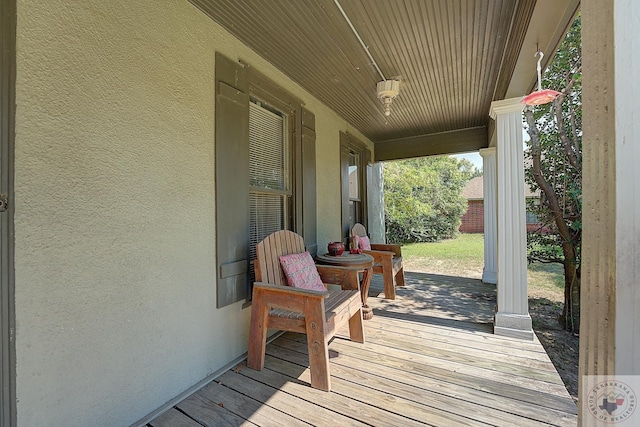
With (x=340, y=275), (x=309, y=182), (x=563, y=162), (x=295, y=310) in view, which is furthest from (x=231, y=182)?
(x=563, y=162)

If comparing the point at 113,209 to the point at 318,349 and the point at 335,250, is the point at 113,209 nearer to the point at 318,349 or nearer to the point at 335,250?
the point at 318,349

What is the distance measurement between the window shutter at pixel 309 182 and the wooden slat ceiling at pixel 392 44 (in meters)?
0.41

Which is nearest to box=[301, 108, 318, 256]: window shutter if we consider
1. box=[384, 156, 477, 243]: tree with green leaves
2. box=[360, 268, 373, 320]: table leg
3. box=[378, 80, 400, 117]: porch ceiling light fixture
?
box=[360, 268, 373, 320]: table leg

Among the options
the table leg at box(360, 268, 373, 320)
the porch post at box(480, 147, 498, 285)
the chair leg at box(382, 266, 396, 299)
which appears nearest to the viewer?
the table leg at box(360, 268, 373, 320)

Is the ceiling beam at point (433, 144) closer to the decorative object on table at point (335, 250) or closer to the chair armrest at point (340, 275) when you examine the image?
the decorative object on table at point (335, 250)

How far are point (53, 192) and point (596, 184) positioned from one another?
1.97 m

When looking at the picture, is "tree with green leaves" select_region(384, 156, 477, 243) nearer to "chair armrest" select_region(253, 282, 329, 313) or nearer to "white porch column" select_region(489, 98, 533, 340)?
"white porch column" select_region(489, 98, 533, 340)

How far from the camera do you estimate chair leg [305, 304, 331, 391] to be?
181 centimetres

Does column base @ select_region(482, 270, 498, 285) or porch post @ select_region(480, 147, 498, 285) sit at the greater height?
porch post @ select_region(480, 147, 498, 285)

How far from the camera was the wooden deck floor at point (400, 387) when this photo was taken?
1.56 m

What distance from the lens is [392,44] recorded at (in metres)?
2.31

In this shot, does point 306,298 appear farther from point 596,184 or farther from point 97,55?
point 97,55

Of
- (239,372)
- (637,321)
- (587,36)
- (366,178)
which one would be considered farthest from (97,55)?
(366,178)

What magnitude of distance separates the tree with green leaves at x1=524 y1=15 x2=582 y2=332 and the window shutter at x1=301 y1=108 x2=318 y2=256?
295 centimetres
